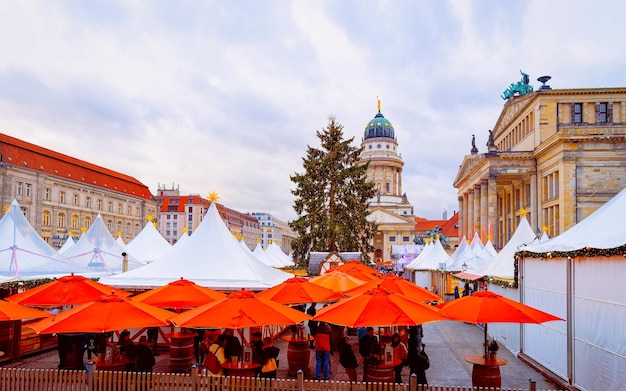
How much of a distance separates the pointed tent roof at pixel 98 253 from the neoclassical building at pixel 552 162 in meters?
26.7

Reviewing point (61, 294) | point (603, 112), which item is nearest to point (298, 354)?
point (61, 294)

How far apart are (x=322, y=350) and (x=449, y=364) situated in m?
4.47

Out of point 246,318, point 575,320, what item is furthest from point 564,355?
point 246,318

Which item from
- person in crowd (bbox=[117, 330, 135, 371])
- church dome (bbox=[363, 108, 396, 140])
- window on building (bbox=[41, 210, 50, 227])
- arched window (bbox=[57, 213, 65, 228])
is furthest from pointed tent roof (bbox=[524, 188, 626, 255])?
church dome (bbox=[363, 108, 396, 140])

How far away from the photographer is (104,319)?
9742 millimetres

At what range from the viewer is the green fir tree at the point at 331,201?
151 ft

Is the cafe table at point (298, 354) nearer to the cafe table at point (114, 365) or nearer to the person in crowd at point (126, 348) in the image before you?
the person in crowd at point (126, 348)

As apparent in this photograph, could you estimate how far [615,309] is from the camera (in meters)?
9.95

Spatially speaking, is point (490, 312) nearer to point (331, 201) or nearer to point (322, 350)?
point (322, 350)

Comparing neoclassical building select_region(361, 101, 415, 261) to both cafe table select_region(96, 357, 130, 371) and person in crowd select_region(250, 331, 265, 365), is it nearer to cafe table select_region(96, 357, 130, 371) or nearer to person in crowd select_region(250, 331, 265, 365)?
person in crowd select_region(250, 331, 265, 365)

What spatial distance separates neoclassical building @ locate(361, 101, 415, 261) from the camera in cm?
11031

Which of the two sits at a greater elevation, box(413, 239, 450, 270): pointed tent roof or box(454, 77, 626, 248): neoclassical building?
box(454, 77, 626, 248): neoclassical building

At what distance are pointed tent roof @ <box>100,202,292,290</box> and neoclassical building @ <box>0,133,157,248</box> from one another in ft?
145

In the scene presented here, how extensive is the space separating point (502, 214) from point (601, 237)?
59313 mm
